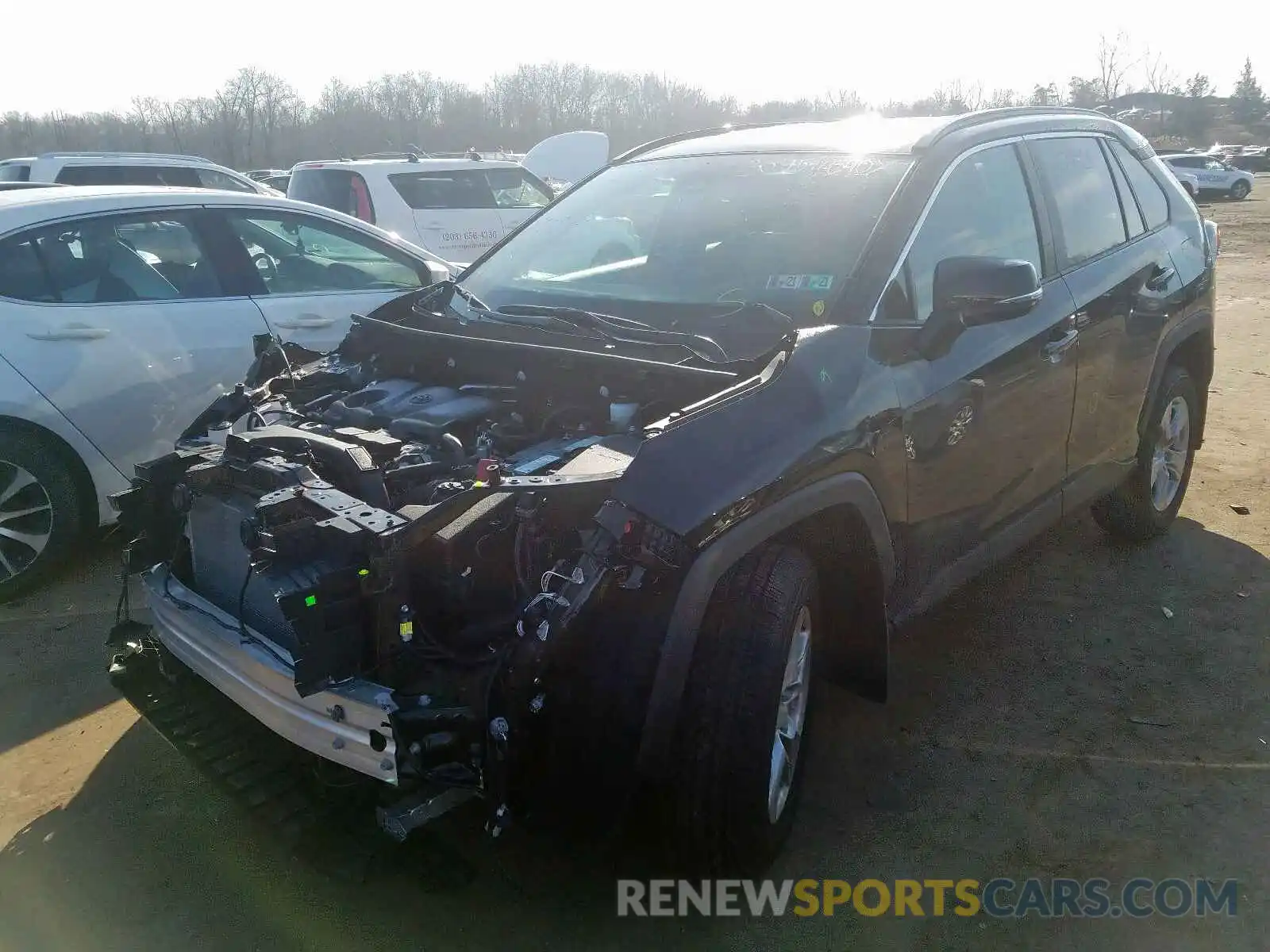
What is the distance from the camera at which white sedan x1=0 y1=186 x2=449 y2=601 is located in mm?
4457

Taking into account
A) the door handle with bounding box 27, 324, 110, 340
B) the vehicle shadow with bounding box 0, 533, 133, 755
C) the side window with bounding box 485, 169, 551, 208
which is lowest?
the vehicle shadow with bounding box 0, 533, 133, 755

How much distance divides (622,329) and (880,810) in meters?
1.68

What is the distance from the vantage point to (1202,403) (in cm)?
521

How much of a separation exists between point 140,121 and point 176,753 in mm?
63671

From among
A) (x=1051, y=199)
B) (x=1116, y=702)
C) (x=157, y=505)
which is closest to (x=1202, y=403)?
(x=1051, y=199)

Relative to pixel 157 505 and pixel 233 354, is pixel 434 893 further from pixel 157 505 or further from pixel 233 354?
pixel 233 354

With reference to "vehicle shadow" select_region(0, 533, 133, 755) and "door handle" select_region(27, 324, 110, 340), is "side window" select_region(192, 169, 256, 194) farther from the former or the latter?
"vehicle shadow" select_region(0, 533, 133, 755)

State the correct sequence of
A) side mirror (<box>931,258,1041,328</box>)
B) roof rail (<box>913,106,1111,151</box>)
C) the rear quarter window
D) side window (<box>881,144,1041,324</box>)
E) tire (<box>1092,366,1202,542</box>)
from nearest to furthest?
side mirror (<box>931,258,1041,328</box>) < side window (<box>881,144,1041,324</box>) < roof rail (<box>913,106,1111,151</box>) < tire (<box>1092,366,1202,542</box>) < the rear quarter window

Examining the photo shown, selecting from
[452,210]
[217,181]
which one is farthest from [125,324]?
[217,181]

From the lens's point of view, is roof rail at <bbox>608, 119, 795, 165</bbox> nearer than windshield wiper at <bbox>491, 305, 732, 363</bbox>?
No

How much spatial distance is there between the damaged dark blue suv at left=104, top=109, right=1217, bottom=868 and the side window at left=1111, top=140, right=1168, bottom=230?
0.12 ft

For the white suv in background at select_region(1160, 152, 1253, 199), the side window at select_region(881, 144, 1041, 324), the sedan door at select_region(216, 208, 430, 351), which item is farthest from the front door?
the white suv in background at select_region(1160, 152, 1253, 199)

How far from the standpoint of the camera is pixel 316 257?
5609mm

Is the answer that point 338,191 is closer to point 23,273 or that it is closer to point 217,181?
point 217,181
